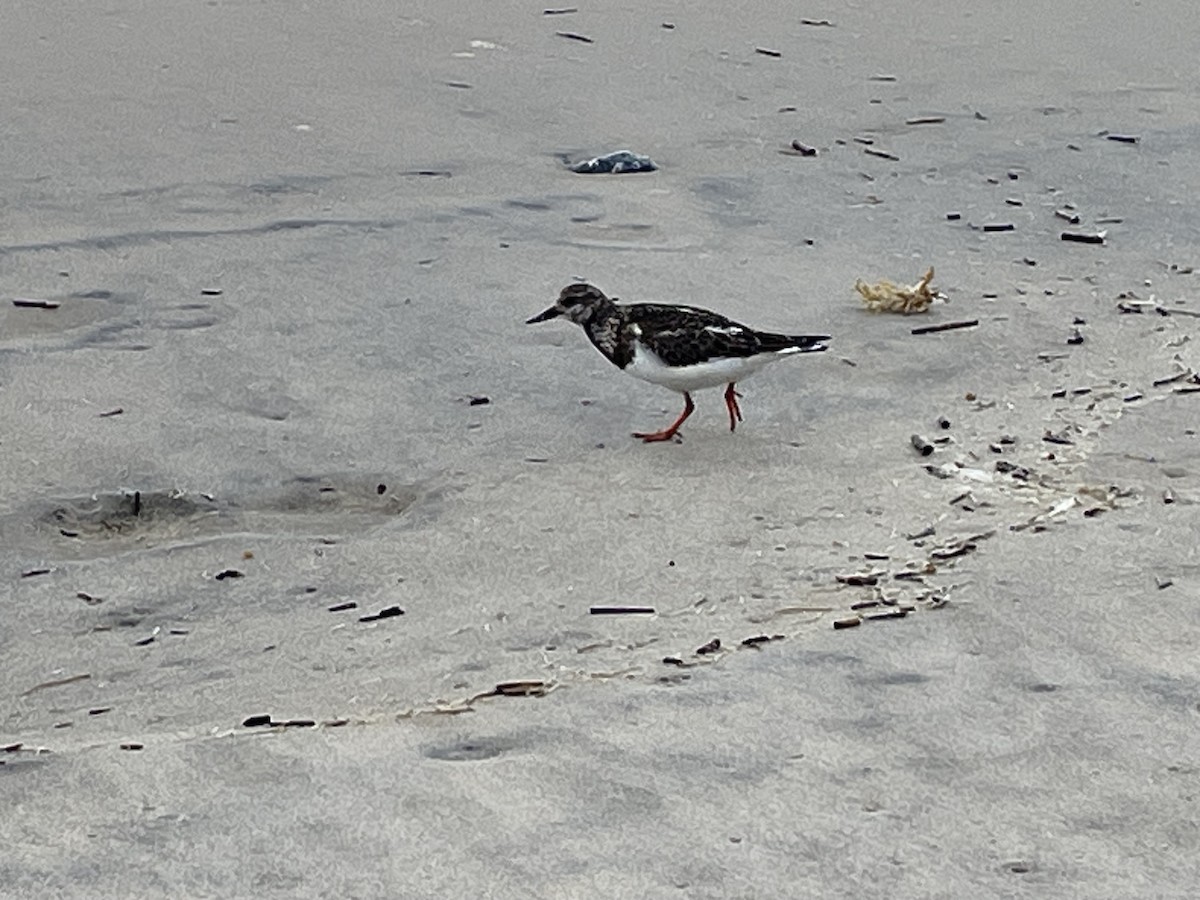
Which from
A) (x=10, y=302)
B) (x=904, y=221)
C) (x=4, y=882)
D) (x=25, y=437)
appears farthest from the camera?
(x=904, y=221)

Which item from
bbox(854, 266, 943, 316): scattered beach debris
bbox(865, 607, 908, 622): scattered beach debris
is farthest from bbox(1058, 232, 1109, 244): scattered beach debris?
bbox(865, 607, 908, 622): scattered beach debris

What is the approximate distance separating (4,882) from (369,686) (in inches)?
42.4

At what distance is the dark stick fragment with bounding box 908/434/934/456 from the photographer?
5801mm

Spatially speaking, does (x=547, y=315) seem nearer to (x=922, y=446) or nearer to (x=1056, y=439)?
(x=922, y=446)

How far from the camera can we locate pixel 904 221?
8094mm

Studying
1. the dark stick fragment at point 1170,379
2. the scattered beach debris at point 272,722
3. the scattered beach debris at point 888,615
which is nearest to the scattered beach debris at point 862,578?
the scattered beach debris at point 888,615

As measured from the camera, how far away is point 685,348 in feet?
19.6

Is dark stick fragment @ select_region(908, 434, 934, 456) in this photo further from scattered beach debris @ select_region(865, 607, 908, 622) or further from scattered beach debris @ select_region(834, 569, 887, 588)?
scattered beach debris @ select_region(865, 607, 908, 622)

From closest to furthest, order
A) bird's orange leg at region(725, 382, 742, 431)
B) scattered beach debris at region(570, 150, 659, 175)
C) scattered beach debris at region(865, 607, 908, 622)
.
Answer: scattered beach debris at region(865, 607, 908, 622)
bird's orange leg at region(725, 382, 742, 431)
scattered beach debris at region(570, 150, 659, 175)

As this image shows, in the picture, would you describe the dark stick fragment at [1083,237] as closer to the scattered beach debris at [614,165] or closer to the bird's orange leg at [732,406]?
the scattered beach debris at [614,165]

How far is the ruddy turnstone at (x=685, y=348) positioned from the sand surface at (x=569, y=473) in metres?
0.19

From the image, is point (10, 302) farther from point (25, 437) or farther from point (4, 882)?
point (4, 882)

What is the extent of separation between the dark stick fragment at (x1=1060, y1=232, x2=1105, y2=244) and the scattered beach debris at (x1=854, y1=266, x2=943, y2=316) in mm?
1099

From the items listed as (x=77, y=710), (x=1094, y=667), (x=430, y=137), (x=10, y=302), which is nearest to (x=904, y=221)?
(x=430, y=137)
